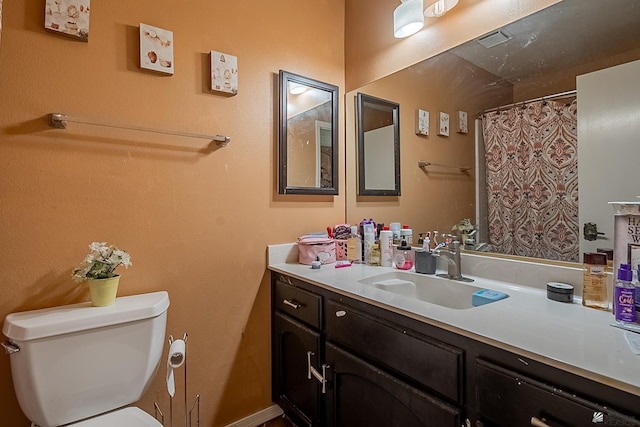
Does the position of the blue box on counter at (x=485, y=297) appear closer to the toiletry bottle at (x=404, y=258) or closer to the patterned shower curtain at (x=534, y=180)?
the patterned shower curtain at (x=534, y=180)

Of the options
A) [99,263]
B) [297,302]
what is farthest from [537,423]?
[99,263]

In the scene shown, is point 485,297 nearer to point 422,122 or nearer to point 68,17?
point 422,122

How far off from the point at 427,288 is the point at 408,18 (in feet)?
4.12

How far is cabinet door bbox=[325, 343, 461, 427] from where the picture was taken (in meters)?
0.89

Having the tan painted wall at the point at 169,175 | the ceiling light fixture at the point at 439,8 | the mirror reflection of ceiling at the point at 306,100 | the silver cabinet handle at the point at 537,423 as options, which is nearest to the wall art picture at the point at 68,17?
the tan painted wall at the point at 169,175

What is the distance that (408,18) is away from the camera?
153 centimetres

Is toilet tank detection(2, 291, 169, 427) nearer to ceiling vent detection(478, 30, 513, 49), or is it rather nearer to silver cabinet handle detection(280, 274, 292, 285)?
silver cabinet handle detection(280, 274, 292, 285)

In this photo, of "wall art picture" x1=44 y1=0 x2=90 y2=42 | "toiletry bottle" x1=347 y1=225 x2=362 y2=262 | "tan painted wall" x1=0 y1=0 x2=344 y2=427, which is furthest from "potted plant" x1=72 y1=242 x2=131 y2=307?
"toiletry bottle" x1=347 y1=225 x2=362 y2=262

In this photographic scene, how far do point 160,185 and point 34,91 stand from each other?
0.51 meters

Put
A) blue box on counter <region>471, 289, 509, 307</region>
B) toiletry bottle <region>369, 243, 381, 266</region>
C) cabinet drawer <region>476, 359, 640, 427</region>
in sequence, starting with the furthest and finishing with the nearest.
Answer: toiletry bottle <region>369, 243, 381, 266</region>
blue box on counter <region>471, 289, 509, 307</region>
cabinet drawer <region>476, 359, 640, 427</region>

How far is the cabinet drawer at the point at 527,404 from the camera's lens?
23.7 inches

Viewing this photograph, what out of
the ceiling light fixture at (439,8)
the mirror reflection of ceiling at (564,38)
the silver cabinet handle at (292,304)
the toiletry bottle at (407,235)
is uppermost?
the ceiling light fixture at (439,8)

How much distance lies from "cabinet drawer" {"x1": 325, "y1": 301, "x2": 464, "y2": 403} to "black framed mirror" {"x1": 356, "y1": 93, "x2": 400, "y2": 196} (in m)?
0.86

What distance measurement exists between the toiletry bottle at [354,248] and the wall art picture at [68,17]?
143 centimetres
